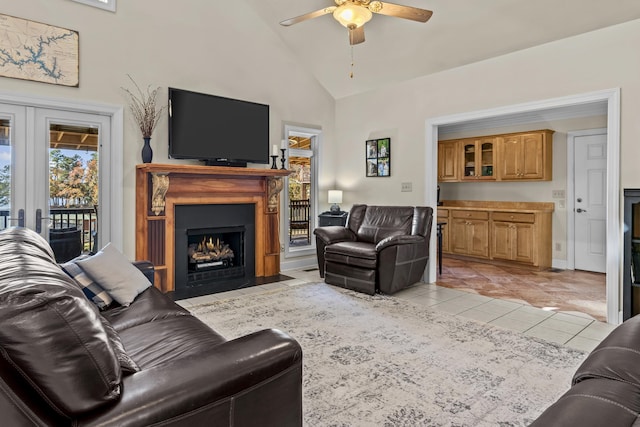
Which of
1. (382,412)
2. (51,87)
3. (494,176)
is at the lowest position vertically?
(382,412)

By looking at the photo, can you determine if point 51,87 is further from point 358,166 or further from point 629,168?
point 629,168

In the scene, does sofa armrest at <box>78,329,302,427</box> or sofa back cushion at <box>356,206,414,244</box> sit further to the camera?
sofa back cushion at <box>356,206,414,244</box>

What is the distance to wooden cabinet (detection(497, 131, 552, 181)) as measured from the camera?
6.16 meters

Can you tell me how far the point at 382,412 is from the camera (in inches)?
78.8

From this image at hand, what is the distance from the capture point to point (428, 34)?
14.6 ft

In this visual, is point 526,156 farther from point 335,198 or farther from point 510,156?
point 335,198

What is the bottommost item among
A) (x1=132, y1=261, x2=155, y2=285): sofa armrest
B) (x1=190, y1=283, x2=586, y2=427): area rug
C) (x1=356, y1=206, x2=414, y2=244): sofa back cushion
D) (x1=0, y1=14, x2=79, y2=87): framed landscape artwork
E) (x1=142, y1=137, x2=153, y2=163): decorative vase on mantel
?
(x1=190, y1=283, x2=586, y2=427): area rug

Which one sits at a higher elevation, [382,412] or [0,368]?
[0,368]

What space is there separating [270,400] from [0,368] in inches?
29.0

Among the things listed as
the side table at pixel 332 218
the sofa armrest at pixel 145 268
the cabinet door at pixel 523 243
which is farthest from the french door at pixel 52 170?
the cabinet door at pixel 523 243

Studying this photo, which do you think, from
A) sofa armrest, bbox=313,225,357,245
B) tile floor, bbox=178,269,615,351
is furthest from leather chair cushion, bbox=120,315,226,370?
sofa armrest, bbox=313,225,357,245

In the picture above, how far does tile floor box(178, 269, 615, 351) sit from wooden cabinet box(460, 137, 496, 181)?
3.04 meters

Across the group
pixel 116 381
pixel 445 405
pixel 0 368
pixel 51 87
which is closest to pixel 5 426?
pixel 0 368

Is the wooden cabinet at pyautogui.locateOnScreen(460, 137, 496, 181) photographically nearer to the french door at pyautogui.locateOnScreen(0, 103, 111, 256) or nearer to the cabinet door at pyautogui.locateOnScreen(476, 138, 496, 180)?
the cabinet door at pyautogui.locateOnScreen(476, 138, 496, 180)
